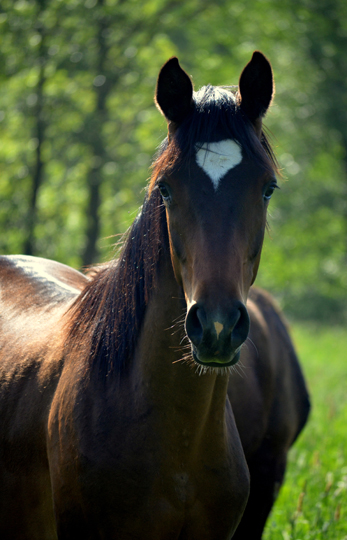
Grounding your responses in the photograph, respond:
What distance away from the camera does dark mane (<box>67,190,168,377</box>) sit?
7.04 ft

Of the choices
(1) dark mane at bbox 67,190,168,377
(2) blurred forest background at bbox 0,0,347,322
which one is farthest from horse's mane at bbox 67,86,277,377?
(2) blurred forest background at bbox 0,0,347,322

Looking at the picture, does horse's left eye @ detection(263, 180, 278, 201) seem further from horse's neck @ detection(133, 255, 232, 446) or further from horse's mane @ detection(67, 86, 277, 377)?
horse's neck @ detection(133, 255, 232, 446)

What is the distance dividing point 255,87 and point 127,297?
40.9 inches

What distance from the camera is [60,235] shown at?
920 cm

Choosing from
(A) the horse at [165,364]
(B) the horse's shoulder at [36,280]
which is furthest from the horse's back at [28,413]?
(B) the horse's shoulder at [36,280]

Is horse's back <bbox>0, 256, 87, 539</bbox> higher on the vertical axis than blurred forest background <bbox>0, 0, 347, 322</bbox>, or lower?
lower

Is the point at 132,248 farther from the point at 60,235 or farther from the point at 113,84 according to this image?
the point at 113,84

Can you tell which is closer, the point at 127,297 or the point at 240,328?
the point at 240,328

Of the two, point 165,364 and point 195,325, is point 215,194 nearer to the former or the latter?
point 195,325

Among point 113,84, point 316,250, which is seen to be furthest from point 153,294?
point 316,250

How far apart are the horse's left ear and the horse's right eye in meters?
0.48

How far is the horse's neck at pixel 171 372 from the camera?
203 cm

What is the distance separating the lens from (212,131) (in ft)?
6.41

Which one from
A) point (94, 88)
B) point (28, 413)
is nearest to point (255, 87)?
point (28, 413)
